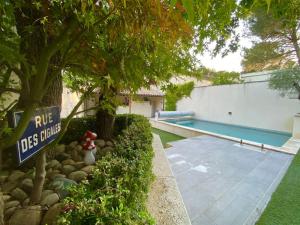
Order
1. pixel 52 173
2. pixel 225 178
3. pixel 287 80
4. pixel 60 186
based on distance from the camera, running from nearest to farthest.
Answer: pixel 60 186, pixel 52 173, pixel 225 178, pixel 287 80

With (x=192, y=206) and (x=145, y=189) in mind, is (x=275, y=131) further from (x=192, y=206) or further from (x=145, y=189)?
(x=145, y=189)

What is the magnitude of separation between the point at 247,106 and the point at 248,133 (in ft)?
6.99

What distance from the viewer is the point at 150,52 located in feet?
5.25

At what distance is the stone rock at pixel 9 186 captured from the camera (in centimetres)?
220

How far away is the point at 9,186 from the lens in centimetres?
229

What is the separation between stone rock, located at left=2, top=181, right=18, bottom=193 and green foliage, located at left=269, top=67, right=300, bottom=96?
1127 centimetres

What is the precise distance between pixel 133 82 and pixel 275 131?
1260 centimetres

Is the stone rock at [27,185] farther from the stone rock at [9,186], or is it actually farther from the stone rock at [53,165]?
the stone rock at [53,165]

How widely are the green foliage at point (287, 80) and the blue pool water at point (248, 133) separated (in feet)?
8.44

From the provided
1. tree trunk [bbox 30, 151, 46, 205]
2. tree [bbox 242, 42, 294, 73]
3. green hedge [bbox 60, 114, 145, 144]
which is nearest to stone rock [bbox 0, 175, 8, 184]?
tree trunk [bbox 30, 151, 46, 205]

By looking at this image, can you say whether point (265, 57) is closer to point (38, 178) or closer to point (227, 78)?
point (227, 78)

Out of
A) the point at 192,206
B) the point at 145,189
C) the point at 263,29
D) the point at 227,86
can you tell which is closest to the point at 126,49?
the point at 145,189

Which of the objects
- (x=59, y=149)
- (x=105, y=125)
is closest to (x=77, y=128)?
(x=105, y=125)

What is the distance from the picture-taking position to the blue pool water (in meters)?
9.90
